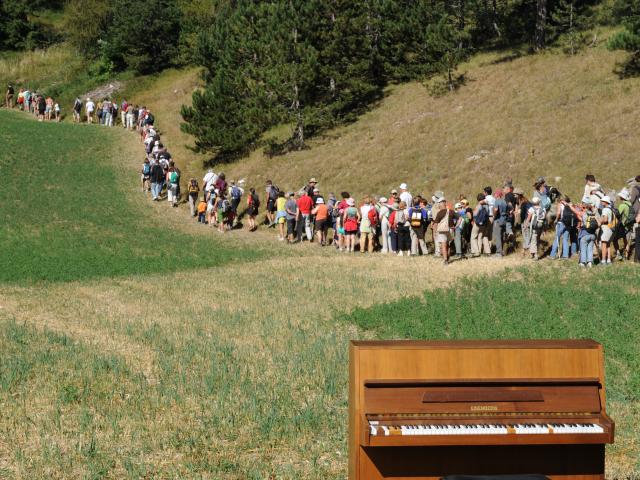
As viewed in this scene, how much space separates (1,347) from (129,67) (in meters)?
56.2

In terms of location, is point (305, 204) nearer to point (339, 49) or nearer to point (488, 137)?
point (488, 137)

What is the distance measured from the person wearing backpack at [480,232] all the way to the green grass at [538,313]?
4.04 metres

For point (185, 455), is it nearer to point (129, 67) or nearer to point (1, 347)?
point (1, 347)

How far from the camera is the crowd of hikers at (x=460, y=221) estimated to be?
2503 centimetres

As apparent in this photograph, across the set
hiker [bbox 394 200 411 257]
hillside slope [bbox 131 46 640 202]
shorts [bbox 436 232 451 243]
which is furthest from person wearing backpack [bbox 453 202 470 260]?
hillside slope [bbox 131 46 640 202]

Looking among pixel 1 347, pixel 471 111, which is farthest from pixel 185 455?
pixel 471 111

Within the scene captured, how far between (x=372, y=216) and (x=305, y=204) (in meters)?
3.53

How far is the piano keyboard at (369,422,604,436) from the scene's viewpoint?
309 inches

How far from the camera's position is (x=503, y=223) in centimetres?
2738

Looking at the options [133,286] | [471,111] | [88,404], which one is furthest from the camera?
[471,111]

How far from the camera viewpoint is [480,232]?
27750 mm

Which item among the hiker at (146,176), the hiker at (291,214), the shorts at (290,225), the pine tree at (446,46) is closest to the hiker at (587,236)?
the hiker at (291,214)

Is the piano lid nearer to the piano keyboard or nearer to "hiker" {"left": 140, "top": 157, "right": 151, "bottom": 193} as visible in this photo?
the piano keyboard

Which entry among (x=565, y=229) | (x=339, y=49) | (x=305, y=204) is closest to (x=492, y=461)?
(x=565, y=229)
